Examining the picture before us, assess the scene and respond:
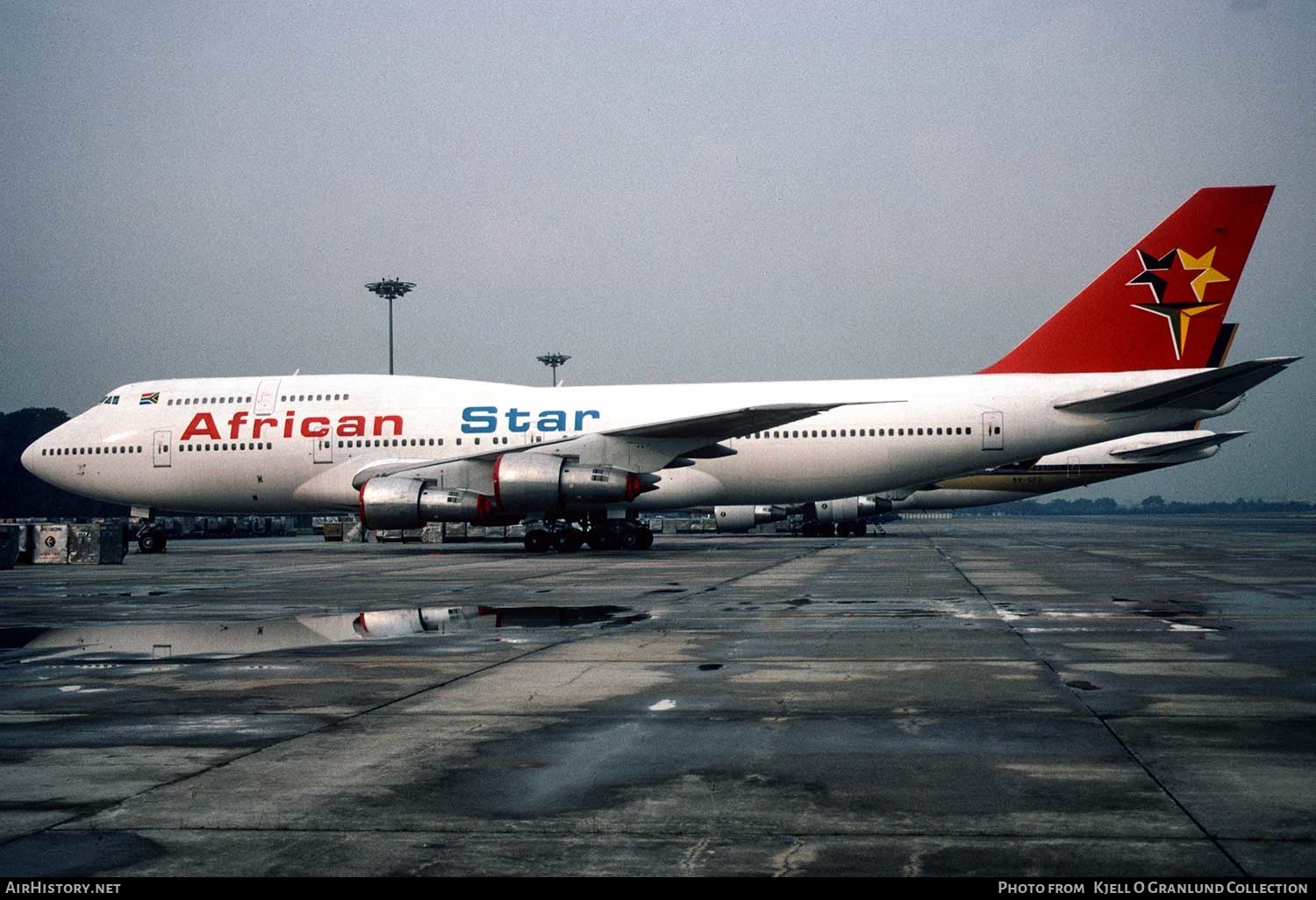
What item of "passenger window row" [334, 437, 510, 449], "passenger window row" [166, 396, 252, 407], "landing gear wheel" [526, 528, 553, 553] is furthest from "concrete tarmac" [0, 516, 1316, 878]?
"passenger window row" [166, 396, 252, 407]

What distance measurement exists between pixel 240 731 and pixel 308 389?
26795mm

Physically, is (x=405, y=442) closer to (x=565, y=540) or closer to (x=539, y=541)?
(x=539, y=541)

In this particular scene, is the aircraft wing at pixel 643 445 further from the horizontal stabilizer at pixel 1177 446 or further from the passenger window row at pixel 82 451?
the horizontal stabilizer at pixel 1177 446

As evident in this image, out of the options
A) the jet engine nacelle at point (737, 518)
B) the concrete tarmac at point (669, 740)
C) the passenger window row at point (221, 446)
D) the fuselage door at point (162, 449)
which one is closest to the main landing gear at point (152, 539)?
the fuselage door at point (162, 449)

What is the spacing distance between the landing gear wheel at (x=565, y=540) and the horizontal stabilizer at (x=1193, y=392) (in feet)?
43.7

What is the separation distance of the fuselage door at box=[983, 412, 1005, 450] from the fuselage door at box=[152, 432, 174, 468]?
23.2 m

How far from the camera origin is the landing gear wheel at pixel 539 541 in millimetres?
28875

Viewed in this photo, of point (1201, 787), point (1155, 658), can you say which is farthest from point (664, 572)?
point (1201, 787)

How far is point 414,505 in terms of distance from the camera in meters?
26.9

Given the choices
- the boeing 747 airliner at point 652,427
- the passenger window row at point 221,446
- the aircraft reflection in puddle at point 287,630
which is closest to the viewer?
the aircraft reflection in puddle at point 287,630

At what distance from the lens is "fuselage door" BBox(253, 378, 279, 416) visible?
101 ft

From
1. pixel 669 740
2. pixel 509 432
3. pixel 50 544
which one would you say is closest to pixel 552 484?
pixel 509 432
